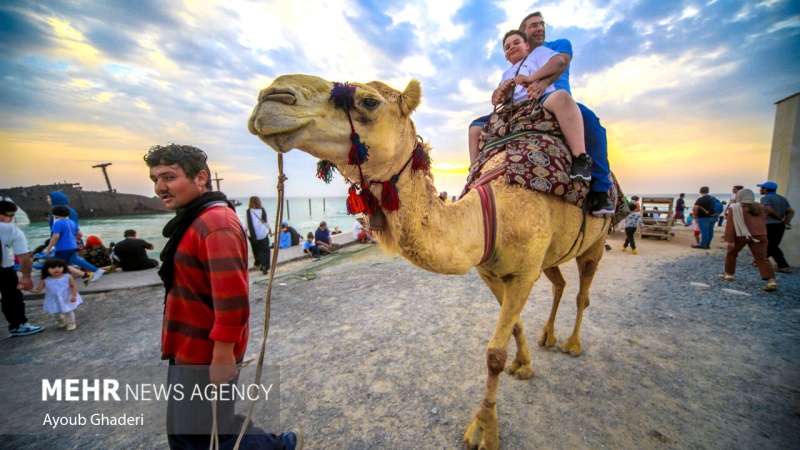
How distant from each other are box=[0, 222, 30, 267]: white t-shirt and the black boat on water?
3470 cm

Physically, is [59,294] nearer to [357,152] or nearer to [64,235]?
[64,235]

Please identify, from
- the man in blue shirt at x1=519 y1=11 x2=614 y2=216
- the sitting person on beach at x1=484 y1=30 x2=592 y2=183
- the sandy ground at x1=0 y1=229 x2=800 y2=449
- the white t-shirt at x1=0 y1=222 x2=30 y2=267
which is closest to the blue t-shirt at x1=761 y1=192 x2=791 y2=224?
the sandy ground at x1=0 y1=229 x2=800 y2=449

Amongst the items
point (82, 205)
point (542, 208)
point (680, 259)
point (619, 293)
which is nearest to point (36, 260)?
point (542, 208)

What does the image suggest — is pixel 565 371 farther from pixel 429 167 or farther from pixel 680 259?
pixel 680 259

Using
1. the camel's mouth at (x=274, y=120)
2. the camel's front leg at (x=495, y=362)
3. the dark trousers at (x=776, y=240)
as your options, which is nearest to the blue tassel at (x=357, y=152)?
the camel's mouth at (x=274, y=120)

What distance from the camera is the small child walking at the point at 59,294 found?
4375 mm

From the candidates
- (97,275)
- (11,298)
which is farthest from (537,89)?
(97,275)

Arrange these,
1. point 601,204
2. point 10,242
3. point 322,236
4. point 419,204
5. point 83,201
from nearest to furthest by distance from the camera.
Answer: point 419,204
point 601,204
point 10,242
point 322,236
point 83,201

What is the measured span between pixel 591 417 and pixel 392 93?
3058 millimetres

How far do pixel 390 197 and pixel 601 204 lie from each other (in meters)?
2.12

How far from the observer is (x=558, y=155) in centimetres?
237

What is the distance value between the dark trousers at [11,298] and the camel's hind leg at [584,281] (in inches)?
296

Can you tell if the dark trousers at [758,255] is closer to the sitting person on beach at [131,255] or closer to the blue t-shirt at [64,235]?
the blue t-shirt at [64,235]

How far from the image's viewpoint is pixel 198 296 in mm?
1614
